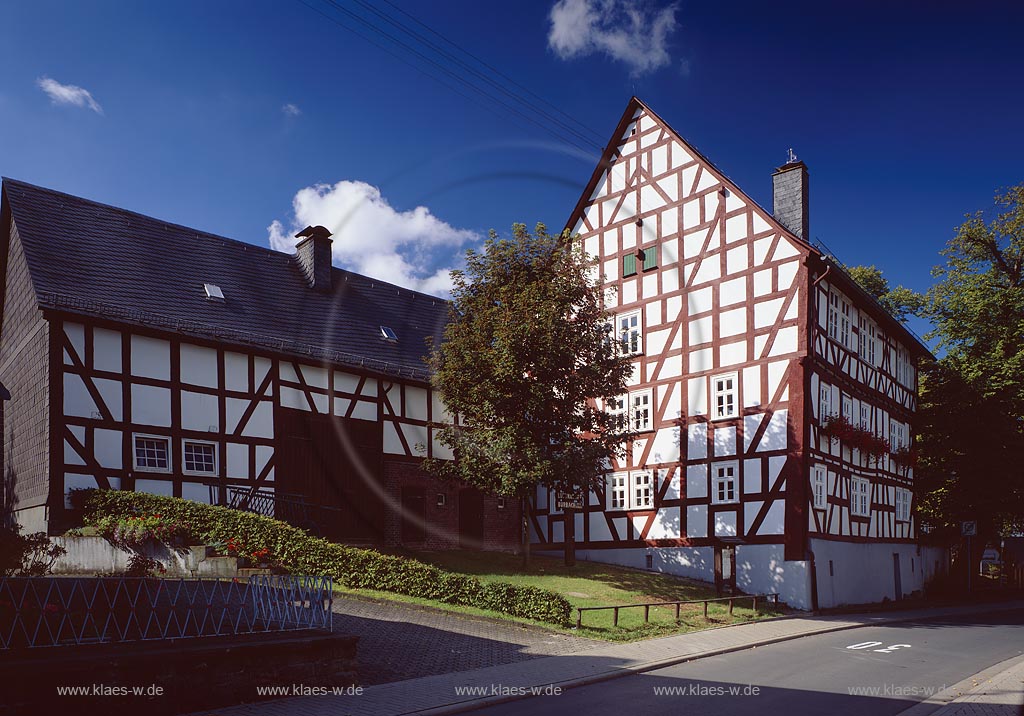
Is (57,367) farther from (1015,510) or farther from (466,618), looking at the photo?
(1015,510)

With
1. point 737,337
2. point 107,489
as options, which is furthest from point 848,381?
point 107,489

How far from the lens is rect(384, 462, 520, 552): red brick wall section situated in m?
29.6

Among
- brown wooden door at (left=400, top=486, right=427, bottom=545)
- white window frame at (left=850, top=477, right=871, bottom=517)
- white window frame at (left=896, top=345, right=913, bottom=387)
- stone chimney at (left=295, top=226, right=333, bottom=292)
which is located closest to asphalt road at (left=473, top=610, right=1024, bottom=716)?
white window frame at (left=850, top=477, right=871, bottom=517)

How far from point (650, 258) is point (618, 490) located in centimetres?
876

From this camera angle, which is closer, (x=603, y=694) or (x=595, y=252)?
(x=603, y=694)

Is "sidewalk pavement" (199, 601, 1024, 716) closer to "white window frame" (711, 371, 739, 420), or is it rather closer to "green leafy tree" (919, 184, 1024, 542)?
"white window frame" (711, 371, 739, 420)

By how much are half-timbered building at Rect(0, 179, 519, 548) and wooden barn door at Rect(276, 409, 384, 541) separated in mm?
53

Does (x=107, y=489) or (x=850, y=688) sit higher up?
(x=107, y=489)

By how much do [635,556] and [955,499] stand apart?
16247mm

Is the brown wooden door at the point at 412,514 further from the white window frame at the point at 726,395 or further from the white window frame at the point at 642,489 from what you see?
the white window frame at the point at 726,395

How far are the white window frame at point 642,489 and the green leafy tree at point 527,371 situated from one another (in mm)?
5211

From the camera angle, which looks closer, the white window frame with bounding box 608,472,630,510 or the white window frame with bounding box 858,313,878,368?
the white window frame with bounding box 608,472,630,510

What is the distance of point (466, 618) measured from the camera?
1870cm

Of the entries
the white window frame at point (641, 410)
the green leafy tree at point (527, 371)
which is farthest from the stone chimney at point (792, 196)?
the green leafy tree at point (527, 371)
